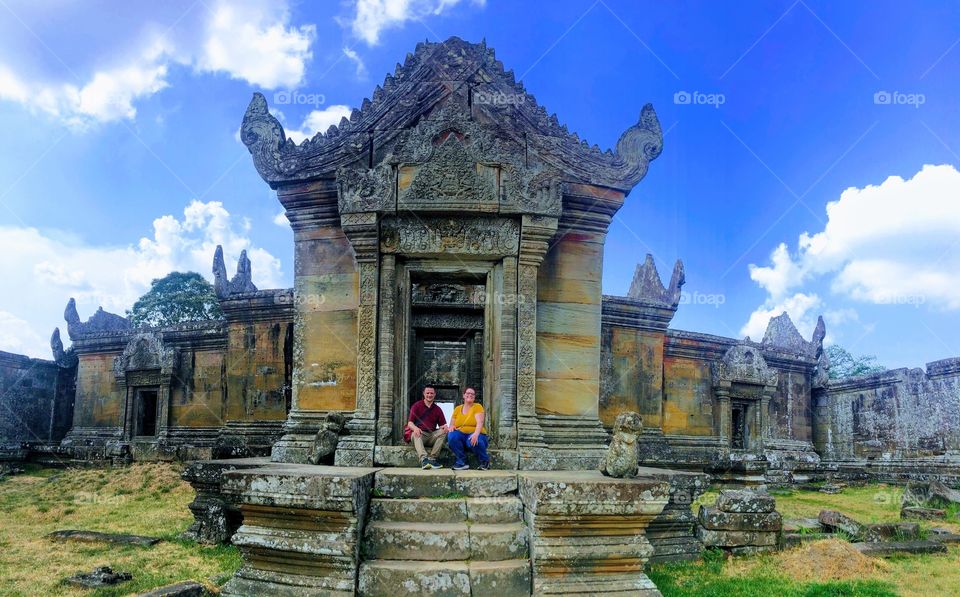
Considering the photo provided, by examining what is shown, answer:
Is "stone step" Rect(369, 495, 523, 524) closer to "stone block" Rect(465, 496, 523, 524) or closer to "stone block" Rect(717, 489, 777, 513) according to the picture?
"stone block" Rect(465, 496, 523, 524)

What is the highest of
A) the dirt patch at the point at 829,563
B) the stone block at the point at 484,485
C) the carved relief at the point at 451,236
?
the carved relief at the point at 451,236

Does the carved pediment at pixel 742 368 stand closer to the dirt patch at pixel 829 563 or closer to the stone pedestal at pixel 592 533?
the dirt patch at pixel 829 563

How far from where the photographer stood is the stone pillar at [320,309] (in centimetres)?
895

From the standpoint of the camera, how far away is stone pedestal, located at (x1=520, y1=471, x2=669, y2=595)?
5.79m

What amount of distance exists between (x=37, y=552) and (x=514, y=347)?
242 inches

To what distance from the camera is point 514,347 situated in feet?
27.7

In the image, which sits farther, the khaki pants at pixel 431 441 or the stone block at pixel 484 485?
the khaki pants at pixel 431 441

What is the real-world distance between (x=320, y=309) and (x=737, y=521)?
19.6ft

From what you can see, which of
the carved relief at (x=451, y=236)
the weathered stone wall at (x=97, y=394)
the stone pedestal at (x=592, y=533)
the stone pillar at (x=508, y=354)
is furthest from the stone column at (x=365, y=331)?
the weathered stone wall at (x=97, y=394)

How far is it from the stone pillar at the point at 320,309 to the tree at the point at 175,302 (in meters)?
27.4

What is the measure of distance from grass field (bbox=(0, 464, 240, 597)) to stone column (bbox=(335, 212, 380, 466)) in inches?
74.3

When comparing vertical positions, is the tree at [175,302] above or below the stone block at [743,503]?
above

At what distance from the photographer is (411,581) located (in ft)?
18.7

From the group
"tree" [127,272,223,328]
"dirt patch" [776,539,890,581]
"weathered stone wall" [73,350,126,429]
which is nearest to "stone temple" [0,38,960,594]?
"dirt patch" [776,539,890,581]
